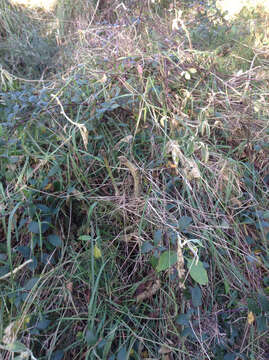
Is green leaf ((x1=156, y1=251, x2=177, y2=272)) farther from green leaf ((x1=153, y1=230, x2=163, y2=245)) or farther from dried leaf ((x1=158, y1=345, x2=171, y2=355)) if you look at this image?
dried leaf ((x1=158, y1=345, x2=171, y2=355))

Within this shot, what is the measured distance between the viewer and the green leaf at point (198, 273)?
89 centimetres

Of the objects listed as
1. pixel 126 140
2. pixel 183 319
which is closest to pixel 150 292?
pixel 183 319

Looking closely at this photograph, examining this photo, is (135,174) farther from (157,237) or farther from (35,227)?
(35,227)

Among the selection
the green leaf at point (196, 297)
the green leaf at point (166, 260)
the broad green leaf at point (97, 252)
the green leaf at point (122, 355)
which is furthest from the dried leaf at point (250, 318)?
the broad green leaf at point (97, 252)

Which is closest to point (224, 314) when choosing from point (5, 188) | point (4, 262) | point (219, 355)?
point (219, 355)

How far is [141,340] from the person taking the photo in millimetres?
926

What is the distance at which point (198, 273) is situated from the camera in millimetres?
903

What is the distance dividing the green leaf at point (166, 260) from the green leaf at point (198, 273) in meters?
0.05

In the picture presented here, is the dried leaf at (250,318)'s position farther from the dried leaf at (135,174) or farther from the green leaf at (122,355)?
the dried leaf at (135,174)

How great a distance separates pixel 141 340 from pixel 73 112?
3.12 ft

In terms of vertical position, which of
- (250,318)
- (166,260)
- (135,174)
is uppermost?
(135,174)

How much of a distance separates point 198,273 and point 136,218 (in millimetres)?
319

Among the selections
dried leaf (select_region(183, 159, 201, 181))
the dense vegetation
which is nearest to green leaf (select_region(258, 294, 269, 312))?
the dense vegetation

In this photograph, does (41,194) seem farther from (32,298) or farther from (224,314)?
(224,314)
